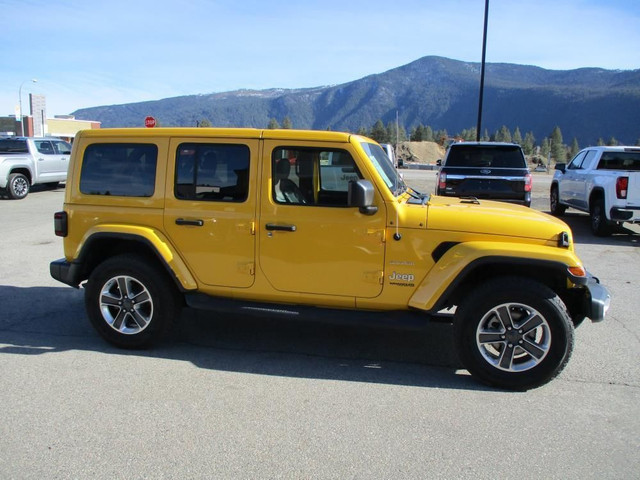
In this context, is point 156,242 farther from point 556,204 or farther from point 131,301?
point 556,204

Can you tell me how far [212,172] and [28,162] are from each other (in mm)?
15018

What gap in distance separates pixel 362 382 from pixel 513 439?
3.90 feet

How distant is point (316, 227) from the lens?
417 cm

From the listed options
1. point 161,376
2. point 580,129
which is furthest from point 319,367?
point 580,129

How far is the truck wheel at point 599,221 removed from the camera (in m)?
10.8

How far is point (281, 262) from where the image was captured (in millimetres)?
4297

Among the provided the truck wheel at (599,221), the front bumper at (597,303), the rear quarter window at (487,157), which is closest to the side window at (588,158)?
the truck wheel at (599,221)

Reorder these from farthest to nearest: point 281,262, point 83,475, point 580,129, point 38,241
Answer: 1. point 580,129
2. point 38,241
3. point 281,262
4. point 83,475

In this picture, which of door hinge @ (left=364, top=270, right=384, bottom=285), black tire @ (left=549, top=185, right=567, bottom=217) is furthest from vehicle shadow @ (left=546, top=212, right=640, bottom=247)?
door hinge @ (left=364, top=270, right=384, bottom=285)

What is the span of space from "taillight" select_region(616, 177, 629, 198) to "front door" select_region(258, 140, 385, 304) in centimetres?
819

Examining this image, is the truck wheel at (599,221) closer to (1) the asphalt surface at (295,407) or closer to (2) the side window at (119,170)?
(1) the asphalt surface at (295,407)

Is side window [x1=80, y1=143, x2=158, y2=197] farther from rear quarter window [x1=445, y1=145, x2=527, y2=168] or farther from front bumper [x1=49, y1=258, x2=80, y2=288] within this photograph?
rear quarter window [x1=445, y1=145, x2=527, y2=168]

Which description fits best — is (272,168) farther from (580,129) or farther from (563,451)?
(580,129)

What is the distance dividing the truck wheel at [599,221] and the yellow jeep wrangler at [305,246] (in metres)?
7.41
